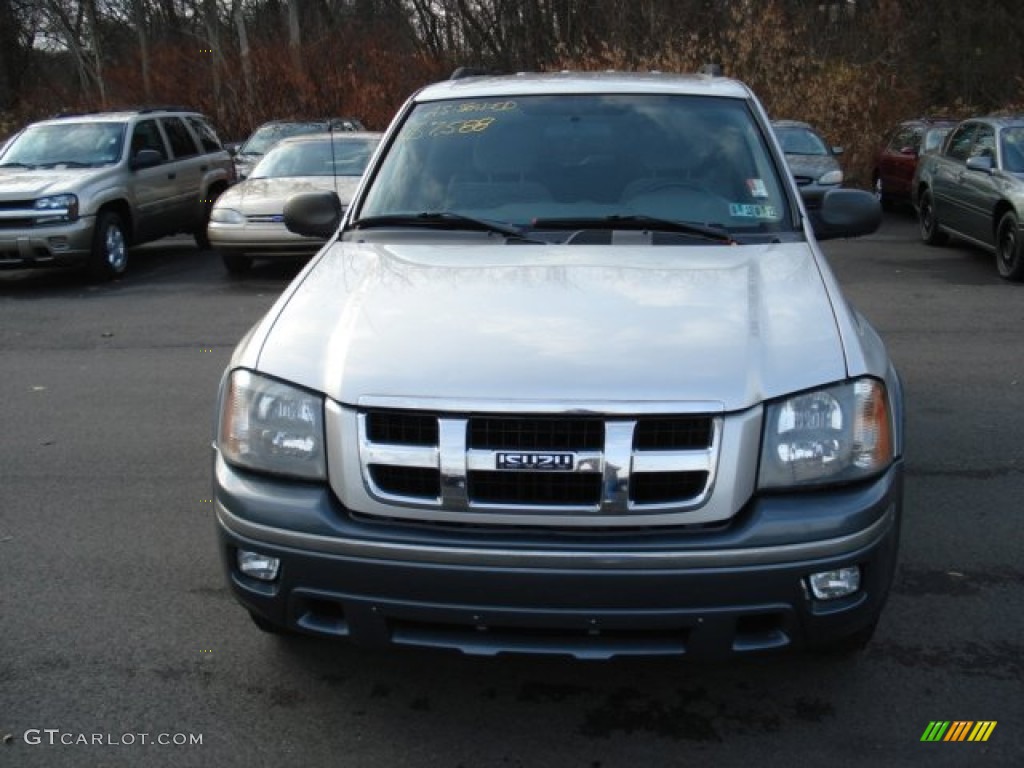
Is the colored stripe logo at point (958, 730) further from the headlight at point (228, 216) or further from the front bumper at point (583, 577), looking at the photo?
the headlight at point (228, 216)

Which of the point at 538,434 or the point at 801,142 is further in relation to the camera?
the point at 801,142

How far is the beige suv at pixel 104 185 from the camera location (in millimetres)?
11508

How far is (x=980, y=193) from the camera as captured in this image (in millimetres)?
11555

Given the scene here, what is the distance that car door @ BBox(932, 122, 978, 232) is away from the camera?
40.3ft

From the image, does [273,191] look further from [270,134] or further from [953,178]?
[270,134]

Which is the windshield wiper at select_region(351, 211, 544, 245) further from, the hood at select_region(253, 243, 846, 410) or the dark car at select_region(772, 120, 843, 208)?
the dark car at select_region(772, 120, 843, 208)

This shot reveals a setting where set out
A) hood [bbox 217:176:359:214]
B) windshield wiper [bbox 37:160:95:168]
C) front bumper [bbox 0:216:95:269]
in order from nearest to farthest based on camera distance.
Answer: front bumper [bbox 0:216:95:269], hood [bbox 217:176:359:214], windshield wiper [bbox 37:160:95:168]

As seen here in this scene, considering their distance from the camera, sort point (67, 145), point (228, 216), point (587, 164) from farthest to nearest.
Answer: point (67, 145), point (228, 216), point (587, 164)

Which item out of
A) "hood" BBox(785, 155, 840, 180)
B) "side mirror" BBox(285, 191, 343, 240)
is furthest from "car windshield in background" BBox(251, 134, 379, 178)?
"side mirror" BBox(285, 191, 343, 240)

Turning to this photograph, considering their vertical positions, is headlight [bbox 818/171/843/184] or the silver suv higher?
the silver suv

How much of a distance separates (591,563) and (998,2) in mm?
30318

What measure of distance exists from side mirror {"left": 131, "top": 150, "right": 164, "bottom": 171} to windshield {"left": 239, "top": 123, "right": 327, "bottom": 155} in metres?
5.96

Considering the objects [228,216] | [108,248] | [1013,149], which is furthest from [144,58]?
[1013,149]

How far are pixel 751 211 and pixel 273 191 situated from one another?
28.8ft
